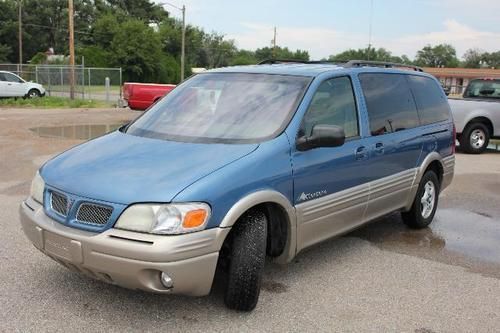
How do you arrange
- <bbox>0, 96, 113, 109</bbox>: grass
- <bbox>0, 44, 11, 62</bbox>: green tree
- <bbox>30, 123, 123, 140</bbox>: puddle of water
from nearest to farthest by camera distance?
<bbox>30, 123, 123, 140</bbox>: puddle of water
<bbox>0, 96, 113, 109</bbox>: grass
<bbox>0, 44, 11, 62</bbox>: green tree

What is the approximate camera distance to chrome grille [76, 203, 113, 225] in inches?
134

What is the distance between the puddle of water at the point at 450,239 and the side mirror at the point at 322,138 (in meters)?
1.79

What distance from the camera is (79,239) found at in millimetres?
3404

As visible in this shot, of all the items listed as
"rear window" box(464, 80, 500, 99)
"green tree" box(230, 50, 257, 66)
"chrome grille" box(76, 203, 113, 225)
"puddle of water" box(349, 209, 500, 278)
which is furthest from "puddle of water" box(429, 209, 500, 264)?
"green tree" box(230, 50, 257, 66)

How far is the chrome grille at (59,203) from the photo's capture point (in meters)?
3.57

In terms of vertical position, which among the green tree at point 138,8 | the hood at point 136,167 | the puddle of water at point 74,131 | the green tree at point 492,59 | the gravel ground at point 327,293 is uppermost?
the green tree at point 138,8

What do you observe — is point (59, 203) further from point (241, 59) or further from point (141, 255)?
point (241, 59)

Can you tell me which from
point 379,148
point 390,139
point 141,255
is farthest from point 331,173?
point 141,255

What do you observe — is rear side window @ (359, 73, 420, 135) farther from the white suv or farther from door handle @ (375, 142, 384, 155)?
the white suv

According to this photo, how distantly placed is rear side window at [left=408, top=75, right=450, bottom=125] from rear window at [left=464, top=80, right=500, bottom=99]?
8455 mm

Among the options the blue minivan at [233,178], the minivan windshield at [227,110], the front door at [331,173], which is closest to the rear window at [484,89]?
the blue minivan at [233,178]

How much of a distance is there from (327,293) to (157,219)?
1635 mm

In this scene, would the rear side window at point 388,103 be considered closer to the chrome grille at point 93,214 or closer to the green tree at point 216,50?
the chrome grille at point 93,214

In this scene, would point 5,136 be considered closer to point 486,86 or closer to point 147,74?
point 486,86
